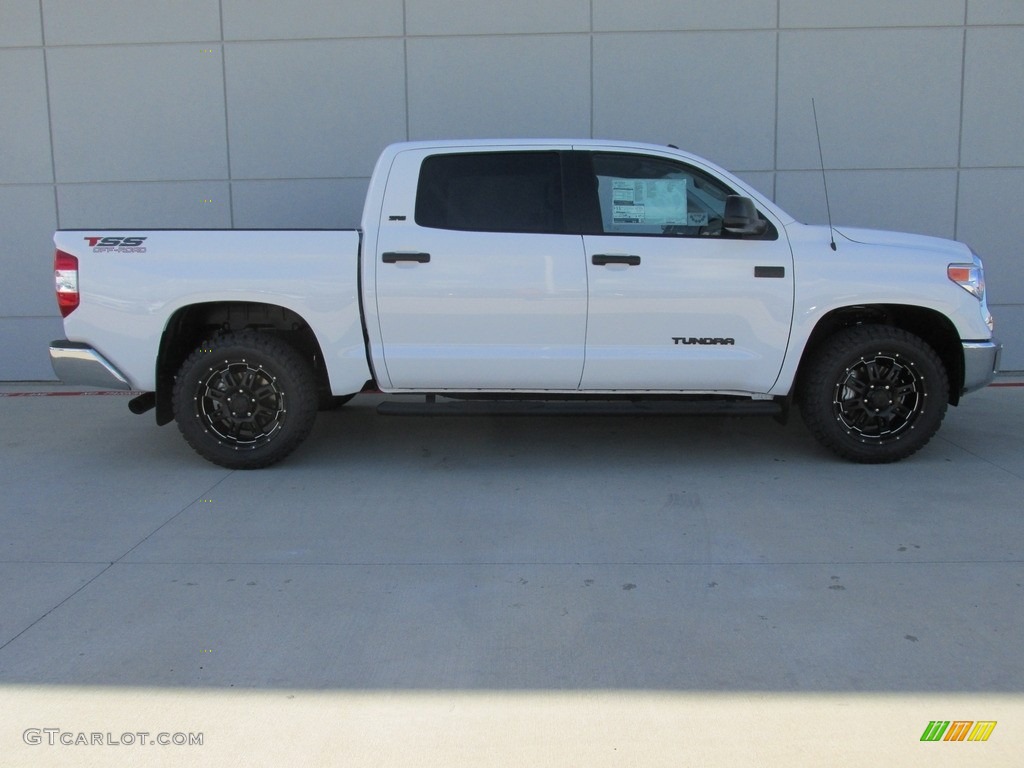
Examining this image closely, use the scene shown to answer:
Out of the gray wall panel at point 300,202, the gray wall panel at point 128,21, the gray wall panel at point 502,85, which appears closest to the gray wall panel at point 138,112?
the gray wall panel at point 128,21

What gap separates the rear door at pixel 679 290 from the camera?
5.61 meters

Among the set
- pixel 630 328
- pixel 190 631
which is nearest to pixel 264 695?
pixel 190 631

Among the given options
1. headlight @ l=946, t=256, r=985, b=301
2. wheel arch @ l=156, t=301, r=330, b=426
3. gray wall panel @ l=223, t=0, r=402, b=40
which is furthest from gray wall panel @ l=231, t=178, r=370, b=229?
headlight @ l=946, t=256, r=985, b=301

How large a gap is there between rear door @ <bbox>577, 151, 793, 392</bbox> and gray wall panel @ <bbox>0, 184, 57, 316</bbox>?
20.5 feet

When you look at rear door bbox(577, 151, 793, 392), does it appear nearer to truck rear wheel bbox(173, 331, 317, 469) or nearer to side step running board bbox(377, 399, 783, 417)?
side step running board bbox(377, 399, 783, 417)

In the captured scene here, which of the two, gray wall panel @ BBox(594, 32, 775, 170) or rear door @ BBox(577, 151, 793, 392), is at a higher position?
gray wall panel @ BBox(594, 32, 775, 170)

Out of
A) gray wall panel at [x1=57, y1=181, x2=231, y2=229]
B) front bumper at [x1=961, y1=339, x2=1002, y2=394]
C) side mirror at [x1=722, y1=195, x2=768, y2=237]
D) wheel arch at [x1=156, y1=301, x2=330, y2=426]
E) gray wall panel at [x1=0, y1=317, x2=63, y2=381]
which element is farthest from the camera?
gray wall panel at [x1=0, y1=317, x2=63, y2=381]

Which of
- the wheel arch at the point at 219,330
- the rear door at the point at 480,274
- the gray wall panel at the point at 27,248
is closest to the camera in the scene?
the rear door at the point at 480,274

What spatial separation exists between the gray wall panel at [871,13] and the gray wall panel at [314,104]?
3.82m

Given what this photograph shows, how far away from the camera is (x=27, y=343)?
944 centimetres

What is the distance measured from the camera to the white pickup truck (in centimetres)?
562

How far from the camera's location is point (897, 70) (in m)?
8.82

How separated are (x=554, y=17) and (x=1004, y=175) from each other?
4.62 metres

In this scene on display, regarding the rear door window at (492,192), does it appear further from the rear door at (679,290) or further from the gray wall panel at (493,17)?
the gray wall panel at (493,17)
